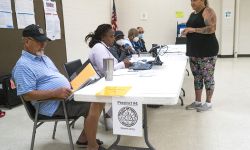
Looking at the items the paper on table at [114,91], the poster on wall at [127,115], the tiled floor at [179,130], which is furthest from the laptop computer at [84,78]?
the tiled floor at [179,130]

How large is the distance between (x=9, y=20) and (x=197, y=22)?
2623mm

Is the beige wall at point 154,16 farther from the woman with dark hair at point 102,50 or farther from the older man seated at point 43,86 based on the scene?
the older man seated at point 43,86

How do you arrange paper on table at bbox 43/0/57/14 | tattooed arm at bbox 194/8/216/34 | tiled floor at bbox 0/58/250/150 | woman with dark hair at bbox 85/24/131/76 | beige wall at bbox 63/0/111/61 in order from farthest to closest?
beige wall at bbox 63/0/111/61
paper on table at bbox 43/0/57/14
tattooed arm at bbox 194/8/216/34
woman with dark hair at bbox 85/24/131/76
tiled floor at bbox 0/58/250/150

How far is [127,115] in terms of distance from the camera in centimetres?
172

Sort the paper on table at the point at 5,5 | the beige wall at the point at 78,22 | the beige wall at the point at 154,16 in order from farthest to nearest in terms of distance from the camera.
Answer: the beige wall at the point at 154,16, the beige wall at the point at 78,22, the paper on table at the point at 5,5

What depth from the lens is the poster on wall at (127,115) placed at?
1.66m

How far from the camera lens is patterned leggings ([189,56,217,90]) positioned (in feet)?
10.6

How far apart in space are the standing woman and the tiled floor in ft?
1.12

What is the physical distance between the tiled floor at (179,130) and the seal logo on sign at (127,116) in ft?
2.63

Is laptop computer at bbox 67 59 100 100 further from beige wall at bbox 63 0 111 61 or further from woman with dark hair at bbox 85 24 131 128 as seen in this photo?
beige wall at bbox 63 0 111 61

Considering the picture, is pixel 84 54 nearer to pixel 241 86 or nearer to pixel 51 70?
pixel 241 86

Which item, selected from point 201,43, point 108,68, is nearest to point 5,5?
point 108,68

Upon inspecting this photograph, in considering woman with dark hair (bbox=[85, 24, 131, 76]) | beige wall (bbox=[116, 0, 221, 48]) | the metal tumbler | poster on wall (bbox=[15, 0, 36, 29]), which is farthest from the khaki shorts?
beige wall (bbox=[116, 0, 221, 48])

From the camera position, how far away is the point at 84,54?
246 inches
